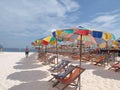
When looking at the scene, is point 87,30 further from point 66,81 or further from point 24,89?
point 24,89

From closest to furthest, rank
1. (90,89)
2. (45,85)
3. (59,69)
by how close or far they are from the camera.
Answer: (90,89), (45,85), (59,69)

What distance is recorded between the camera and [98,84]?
5730 mm

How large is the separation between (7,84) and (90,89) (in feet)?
9.09

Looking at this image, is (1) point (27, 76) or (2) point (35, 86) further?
(1) point (27, 76)

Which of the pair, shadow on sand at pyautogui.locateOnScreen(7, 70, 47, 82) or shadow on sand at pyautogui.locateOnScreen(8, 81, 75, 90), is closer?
shadow on sand at pyautogui.locateOnScreen(8, 81, 75, 90)

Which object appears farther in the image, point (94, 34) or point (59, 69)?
point (59, 69)

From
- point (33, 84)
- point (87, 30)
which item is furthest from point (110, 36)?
point (33, 84)

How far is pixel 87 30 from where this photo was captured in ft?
15.8

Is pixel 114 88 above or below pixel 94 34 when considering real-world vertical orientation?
below

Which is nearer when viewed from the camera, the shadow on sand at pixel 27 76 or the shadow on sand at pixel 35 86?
the shadow on sand at pixel 35 86

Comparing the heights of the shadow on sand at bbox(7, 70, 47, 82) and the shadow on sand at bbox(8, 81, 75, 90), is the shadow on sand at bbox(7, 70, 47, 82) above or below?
above

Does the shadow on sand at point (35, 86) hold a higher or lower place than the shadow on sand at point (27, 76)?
lower

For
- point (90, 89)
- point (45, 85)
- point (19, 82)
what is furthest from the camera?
point (19, 82)

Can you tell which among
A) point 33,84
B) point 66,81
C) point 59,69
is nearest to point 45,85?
point 33,84
